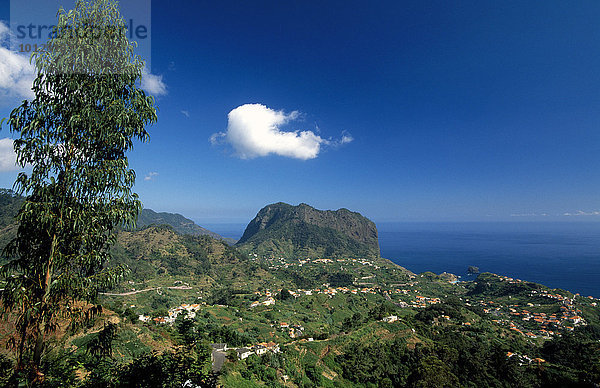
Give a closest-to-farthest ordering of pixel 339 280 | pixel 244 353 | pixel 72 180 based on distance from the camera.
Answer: pixel 72 180, pixel 244 353, pixel 339 280

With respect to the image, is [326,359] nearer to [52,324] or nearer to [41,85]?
[52,324]

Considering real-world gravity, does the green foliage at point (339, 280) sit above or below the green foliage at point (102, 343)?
below

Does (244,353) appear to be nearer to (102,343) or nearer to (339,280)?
(102,343)

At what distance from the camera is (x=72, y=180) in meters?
4.81

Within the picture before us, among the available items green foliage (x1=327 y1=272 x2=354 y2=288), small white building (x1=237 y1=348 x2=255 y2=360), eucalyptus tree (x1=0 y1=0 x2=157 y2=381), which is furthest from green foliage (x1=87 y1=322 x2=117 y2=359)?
green foliage (x1=327 y1=272 x2=354 y2=288)

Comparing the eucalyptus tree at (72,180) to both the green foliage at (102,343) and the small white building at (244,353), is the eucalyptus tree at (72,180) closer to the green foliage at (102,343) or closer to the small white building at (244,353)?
the green foliage at (102,343)

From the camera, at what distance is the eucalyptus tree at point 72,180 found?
4500mm

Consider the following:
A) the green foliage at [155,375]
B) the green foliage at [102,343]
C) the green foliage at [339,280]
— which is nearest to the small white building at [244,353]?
the green foliage at [155,375]

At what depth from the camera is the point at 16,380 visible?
4.15 m

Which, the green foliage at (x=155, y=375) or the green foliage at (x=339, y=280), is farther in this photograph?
the green foliage at (x=339, y=280)

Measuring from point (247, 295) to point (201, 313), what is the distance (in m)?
24.0

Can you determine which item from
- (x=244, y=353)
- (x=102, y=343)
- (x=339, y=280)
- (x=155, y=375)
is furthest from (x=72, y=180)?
(x=339, y=280)

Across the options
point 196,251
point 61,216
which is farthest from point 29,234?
point 196,251

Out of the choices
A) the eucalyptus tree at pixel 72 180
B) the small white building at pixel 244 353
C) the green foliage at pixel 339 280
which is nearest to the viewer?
the eucalyptus tree at pixel 72 180
